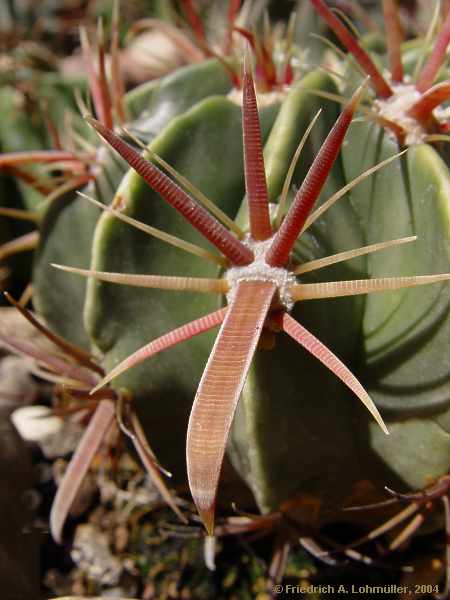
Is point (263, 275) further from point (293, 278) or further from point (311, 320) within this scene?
point (311, 320)

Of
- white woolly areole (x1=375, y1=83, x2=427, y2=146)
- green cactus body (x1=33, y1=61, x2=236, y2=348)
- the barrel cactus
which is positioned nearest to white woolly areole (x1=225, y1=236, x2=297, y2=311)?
the barrel cactus

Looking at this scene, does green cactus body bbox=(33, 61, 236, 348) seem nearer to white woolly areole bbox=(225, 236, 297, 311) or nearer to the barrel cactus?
the barrel cactus

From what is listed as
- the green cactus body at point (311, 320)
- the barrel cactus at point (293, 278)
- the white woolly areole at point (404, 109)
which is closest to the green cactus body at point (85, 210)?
the barrel cactus at point (293, 278)

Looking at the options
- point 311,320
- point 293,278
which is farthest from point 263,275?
point 311,320

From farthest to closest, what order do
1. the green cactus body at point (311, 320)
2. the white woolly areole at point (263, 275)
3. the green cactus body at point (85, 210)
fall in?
the green cactus body at point (85, 210)
the green cactus body at point (311, 320)
the white woolly areole at point (263, 275)

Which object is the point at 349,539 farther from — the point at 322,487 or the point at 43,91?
the point at 43,91

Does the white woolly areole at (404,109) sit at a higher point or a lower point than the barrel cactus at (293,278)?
higher

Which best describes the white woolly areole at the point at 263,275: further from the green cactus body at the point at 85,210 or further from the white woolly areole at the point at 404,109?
the green cactus body at the point at 85,210
